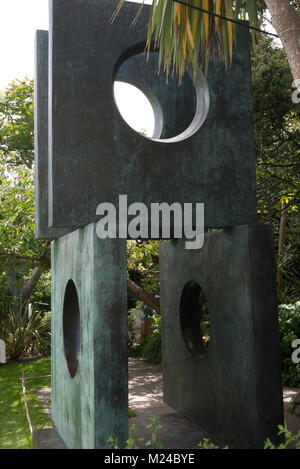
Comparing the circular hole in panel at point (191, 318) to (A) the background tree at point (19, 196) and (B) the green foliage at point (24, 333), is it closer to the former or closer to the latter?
(A) the background tree at point (19, 196)

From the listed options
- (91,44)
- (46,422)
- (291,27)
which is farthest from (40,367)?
(291,27)

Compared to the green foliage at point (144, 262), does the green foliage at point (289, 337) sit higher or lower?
lower

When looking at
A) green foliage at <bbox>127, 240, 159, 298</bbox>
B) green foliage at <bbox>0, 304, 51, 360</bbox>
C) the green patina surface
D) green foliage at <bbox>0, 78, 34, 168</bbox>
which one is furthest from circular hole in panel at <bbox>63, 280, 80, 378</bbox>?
green foliage at <bbox>0, 78, 34, 168</bbox>

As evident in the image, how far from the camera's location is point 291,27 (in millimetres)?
3730

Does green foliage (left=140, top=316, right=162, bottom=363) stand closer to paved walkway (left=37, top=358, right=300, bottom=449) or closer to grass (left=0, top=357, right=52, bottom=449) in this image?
paved walkway (left=37, top=358, right=300, bottom=449)

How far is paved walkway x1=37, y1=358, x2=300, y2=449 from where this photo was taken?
4.59m

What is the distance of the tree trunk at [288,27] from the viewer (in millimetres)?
3668

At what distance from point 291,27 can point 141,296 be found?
582 cm

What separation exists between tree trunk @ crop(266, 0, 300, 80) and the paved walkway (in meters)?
3.56

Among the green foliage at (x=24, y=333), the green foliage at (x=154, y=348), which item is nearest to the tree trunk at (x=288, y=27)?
the green foliage at (x=154, y=348)

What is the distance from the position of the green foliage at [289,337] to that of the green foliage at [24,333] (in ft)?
18.4

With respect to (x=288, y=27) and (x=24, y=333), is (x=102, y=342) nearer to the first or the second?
(x=288, y=27)

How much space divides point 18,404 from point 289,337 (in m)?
4.28

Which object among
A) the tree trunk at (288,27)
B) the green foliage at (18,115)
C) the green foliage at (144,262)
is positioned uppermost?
the green foliage at (18,115)
